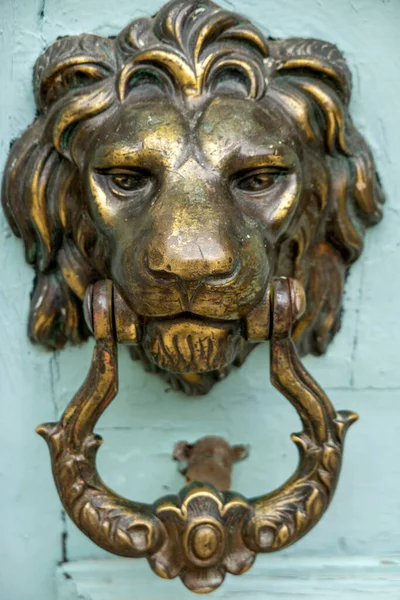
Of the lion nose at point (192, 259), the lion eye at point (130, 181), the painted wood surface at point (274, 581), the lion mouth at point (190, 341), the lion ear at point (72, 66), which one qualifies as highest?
the lion ear at point (72, 66)

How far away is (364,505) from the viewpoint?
2.36 feet

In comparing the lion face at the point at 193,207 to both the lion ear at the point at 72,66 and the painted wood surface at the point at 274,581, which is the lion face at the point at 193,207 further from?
the painted wood surface at the point at 274,581

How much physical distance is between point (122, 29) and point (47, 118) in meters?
0.10

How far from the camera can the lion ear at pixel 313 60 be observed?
54 centimetres

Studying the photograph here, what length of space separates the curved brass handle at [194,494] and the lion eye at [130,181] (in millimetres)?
77

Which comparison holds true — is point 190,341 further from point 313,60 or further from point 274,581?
point 274,581

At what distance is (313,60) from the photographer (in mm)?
541

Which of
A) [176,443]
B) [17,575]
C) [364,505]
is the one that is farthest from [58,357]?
[364,505]

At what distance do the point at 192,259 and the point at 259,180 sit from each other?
0.34ft

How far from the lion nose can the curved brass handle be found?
0.06m

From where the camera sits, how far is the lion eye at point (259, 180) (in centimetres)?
51

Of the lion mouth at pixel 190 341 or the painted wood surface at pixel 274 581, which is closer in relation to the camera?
the lion mouth at pixel 190 341

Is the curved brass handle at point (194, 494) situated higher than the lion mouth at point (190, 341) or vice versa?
the lion mouth at point (190, 341)

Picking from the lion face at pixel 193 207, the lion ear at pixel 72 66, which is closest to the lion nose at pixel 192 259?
the lion face at pixel 193 207
